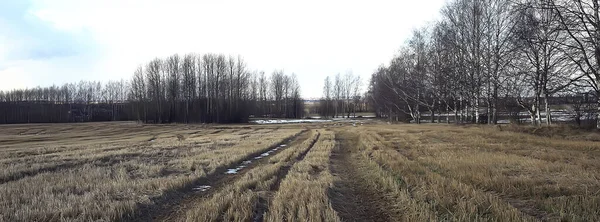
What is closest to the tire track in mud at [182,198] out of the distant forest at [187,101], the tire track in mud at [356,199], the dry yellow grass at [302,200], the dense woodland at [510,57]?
the dry yellow grass at [302,200]

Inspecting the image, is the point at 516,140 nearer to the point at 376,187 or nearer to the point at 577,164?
the point at 577,164

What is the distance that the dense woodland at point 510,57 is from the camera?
1784cm

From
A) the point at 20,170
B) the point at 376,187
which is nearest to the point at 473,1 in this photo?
the point at 376,187

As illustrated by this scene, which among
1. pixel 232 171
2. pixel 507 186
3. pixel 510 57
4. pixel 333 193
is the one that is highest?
pixel 510 57

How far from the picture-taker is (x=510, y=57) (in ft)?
78.5

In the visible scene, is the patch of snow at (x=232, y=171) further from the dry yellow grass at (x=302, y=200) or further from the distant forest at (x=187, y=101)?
the distant forest at (x=187, y=101)

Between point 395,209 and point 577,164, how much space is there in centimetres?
676

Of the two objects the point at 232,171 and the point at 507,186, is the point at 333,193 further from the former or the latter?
the point at 232,171

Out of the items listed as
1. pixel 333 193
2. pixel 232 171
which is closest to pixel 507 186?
pixel 333 193

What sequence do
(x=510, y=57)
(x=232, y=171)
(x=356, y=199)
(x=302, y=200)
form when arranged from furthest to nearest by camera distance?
1. (x=510, y=57)
2. (x=232, y=171)
3. (x=356, y=199)
4. (x=302, y=200)

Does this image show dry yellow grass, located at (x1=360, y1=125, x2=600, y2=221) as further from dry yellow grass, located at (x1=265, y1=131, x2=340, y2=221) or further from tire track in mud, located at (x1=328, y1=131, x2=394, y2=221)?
dry yellow grass, located at (x1=265, y1=131, x2=340, y2=221)

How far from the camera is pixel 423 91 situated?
43469 millimetres

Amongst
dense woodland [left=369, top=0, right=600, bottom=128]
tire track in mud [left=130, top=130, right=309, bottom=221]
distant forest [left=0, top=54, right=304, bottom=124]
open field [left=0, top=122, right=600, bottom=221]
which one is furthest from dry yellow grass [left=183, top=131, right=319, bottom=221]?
distant forest [left=0, top=54, right=304, bottom=124]

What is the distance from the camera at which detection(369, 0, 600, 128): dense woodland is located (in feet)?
58.5
